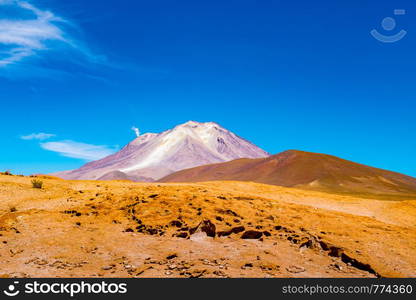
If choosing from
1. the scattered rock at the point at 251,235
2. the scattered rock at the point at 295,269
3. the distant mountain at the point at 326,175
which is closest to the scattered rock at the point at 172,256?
the scattered rock at the point at 251,235

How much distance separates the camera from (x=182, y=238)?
555 inches

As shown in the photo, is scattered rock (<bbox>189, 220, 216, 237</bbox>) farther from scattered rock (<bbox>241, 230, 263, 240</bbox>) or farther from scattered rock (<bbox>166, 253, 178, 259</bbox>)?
scattered rock (<bbox>166, 253, 178, 259</bbox>)

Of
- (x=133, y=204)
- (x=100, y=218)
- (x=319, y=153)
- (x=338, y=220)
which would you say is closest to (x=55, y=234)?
(x=100, y=218)

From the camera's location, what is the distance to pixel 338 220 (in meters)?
17.6

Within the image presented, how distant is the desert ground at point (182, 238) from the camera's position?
11836mm

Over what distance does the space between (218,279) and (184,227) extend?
4401mm

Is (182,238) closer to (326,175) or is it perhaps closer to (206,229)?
(206,229)

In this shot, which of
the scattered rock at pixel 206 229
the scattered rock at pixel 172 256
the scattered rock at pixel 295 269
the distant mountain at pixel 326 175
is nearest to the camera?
the scattered rock at pixel 295 269

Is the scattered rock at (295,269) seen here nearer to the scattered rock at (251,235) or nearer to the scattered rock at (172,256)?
the scattered rock at (251,235)

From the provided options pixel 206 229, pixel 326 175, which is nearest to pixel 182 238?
pixel 206 229

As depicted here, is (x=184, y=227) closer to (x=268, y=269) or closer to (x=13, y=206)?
(x=268, y=269)

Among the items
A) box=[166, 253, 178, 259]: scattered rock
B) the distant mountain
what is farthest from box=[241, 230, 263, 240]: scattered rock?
the distant mountain

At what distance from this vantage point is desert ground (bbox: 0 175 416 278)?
1184 cm

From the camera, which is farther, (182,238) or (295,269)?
(182,238)
